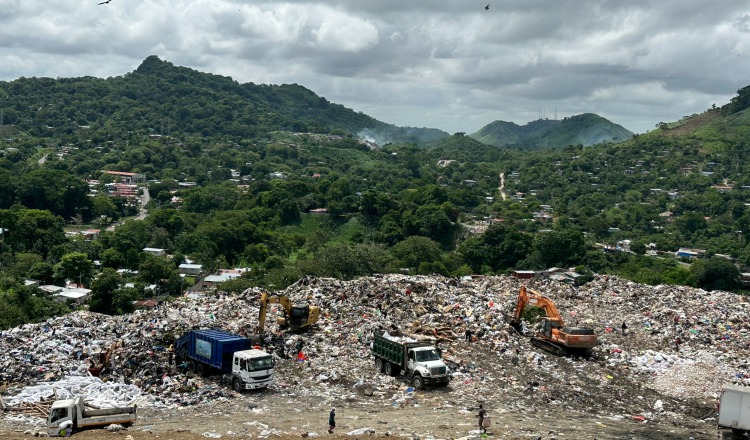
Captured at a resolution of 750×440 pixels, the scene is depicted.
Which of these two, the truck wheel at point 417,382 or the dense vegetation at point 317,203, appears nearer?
the truck wheel at point 417,382

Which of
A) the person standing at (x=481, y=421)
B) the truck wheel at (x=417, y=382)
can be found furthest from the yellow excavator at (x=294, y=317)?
the person standing at (x=481, y=421)

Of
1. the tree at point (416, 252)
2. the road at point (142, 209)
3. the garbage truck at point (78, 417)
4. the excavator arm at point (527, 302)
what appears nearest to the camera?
the garbage truck at point (78, 417)

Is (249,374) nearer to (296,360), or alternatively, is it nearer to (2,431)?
(296,360)

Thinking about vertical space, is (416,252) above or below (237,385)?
below

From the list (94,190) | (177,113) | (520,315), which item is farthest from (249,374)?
(177,113)

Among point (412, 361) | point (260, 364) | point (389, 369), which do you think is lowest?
point (389, 369)

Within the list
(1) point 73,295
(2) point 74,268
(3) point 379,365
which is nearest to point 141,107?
(2) point 74,268

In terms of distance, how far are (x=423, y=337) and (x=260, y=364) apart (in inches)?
200

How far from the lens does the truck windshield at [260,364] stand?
51.7ft

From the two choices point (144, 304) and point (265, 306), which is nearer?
point (265, 306)

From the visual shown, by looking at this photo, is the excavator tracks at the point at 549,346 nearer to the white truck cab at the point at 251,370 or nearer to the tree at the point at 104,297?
the white truck cab at the point at 251,370

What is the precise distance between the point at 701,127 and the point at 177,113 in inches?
3877

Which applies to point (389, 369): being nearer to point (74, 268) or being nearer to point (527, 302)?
point (527, 302)

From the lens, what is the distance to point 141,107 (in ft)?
473
